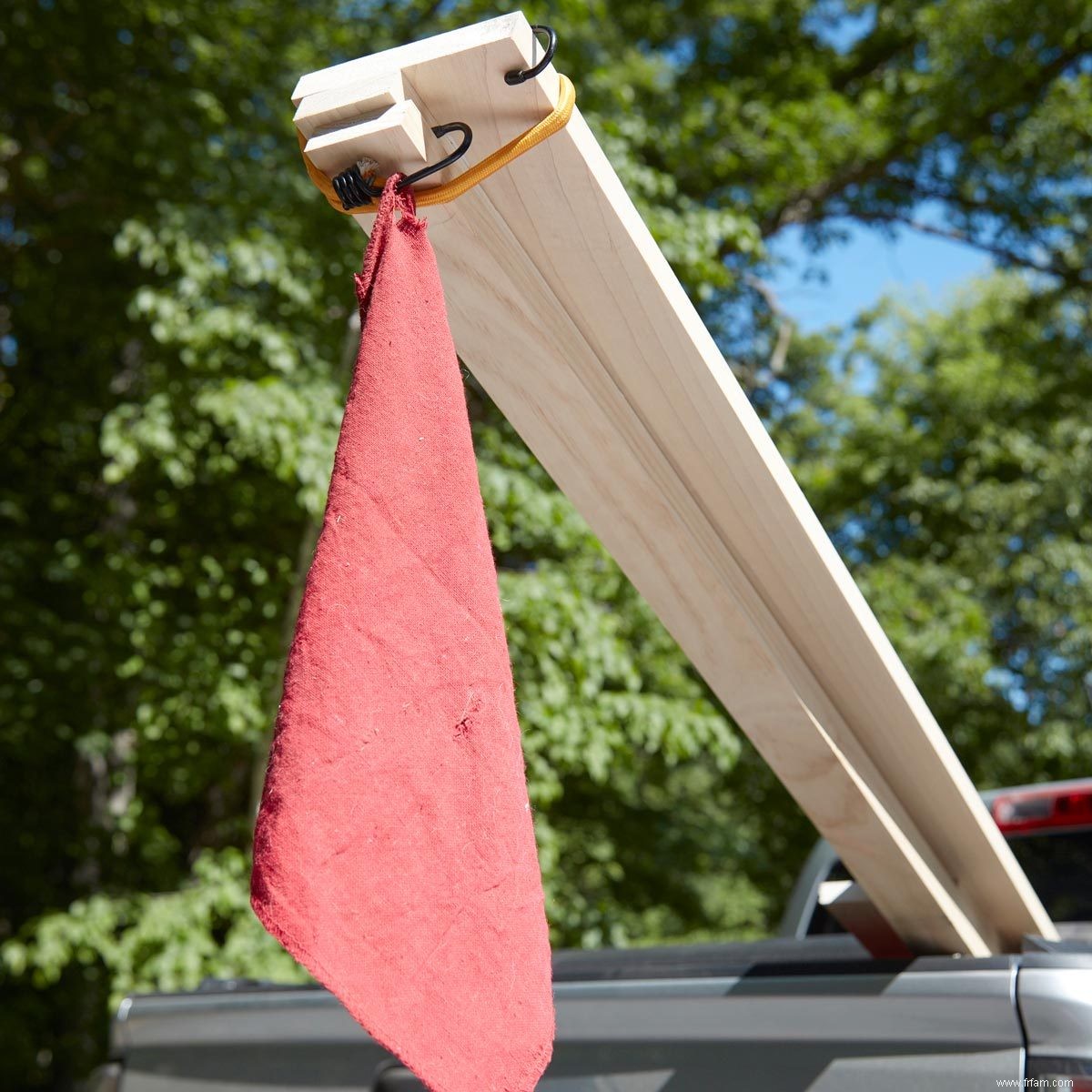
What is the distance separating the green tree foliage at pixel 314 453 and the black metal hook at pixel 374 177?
3526mm

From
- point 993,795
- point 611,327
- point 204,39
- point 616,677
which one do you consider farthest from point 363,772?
point 204,39

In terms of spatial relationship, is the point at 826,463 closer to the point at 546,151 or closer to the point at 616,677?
the point at 616,677

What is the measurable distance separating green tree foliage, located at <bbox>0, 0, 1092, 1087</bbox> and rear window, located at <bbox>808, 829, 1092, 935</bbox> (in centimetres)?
232

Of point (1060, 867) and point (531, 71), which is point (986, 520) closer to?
point (1060, 867)

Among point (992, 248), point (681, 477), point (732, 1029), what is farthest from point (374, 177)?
point (992, 248)

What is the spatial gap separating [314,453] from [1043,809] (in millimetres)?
3140

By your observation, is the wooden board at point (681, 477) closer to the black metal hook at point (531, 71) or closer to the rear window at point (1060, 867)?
the black metal hook at point (531, 71)

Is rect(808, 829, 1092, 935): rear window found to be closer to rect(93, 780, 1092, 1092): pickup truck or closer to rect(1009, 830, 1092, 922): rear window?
rect(1009, 830, 1092, 922): rear window

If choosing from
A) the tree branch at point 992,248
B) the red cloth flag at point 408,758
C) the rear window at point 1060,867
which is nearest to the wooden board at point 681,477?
the red cloth flag at point 408,758

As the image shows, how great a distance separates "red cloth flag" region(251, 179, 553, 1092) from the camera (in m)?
0.96

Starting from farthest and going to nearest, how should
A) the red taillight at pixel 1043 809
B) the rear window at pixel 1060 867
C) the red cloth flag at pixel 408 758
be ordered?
the rear window at pixel 1060 867 → the red taillight at pixel 1043 809 → the red cloth flag at pixel 408 758

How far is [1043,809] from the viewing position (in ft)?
9.00

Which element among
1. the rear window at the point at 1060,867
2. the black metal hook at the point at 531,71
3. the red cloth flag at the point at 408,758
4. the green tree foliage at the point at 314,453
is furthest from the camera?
the green tree foliage at the point at 314,453

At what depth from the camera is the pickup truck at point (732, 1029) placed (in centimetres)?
132
